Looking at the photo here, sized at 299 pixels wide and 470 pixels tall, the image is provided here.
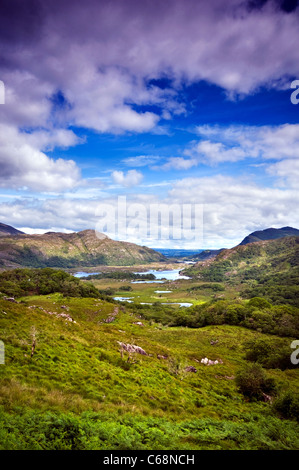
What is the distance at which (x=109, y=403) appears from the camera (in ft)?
55.8

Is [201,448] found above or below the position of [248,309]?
above

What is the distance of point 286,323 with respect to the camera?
318 feet

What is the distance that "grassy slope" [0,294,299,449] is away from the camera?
1162 centimetres

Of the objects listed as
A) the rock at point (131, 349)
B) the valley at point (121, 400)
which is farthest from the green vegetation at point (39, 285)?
the valley at point (121, 400)

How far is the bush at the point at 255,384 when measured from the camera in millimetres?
29073

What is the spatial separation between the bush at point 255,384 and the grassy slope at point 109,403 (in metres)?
1.32

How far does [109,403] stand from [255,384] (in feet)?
73.2

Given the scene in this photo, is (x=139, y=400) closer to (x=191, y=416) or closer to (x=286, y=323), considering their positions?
(x=191, y=416)

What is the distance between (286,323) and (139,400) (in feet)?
333

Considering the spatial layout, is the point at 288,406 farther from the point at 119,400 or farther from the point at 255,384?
the point at 119,400

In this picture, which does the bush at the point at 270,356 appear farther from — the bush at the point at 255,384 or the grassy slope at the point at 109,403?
the bush at the point at 255,384
